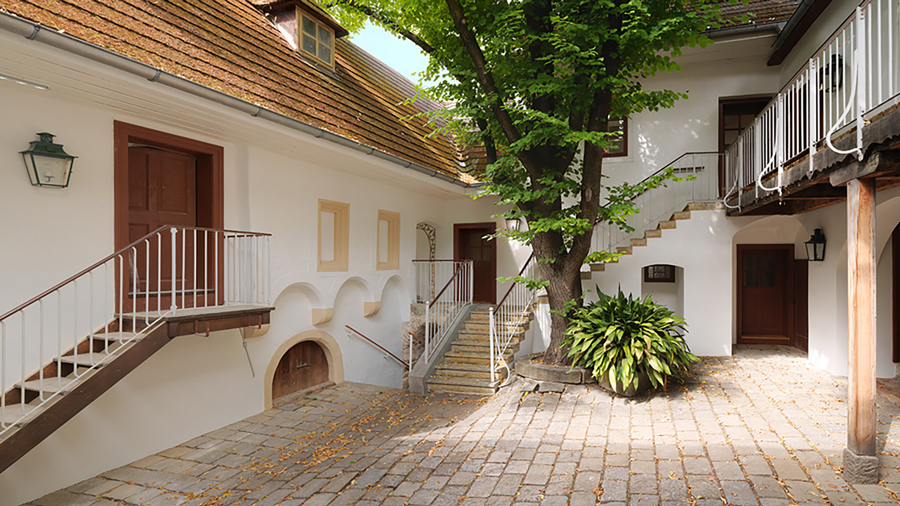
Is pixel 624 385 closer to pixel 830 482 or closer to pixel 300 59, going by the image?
pixel 830 482

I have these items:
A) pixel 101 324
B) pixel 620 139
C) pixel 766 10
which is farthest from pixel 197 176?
pixel 766 10

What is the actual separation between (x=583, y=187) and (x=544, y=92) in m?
1.59

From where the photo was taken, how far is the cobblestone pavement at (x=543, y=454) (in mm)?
4461

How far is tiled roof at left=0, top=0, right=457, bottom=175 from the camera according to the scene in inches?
209

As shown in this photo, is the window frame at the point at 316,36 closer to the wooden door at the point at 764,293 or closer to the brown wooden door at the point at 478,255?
the brown wooden door at the point at 478,255

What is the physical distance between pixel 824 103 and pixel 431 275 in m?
8.79

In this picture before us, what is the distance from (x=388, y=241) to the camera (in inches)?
430

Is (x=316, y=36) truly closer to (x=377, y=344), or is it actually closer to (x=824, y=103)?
(x=377, y=344)

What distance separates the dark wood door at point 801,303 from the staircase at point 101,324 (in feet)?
32.4

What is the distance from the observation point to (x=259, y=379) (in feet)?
25.0

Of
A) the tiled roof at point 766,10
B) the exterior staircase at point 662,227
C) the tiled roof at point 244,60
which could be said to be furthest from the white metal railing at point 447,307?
the tiled roof at point 766,10

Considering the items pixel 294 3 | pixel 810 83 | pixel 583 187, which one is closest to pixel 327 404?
pixel 583 187

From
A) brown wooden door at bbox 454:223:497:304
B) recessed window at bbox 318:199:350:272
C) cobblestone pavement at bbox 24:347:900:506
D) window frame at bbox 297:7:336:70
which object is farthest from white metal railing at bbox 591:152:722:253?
window frame at bbox 297:7:336:70

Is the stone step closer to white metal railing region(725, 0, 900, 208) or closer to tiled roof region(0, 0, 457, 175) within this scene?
tiled roof region(0, 0, 457, 175)
